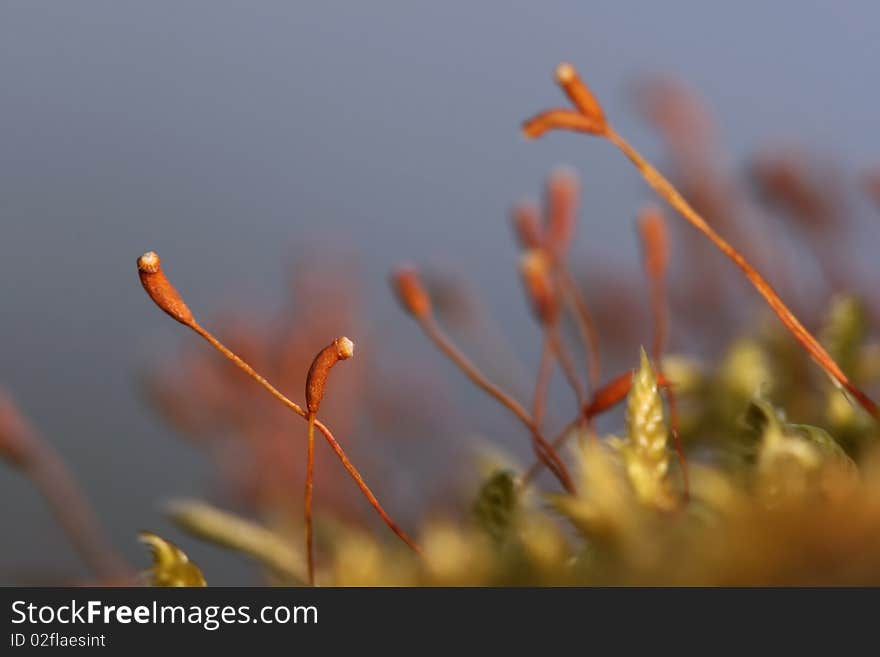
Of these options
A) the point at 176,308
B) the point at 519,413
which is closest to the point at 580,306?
the point at 519,413

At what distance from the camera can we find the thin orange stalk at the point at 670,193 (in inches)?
11.2

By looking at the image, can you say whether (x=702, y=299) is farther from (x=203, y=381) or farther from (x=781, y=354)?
(x=203, y=381)

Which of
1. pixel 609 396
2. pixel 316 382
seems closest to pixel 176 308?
pixel 316 382

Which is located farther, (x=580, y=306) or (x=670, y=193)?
(x=580, y=306)

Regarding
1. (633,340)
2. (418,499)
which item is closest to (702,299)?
(633,340)

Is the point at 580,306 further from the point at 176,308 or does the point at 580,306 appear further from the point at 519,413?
the point at 176,308

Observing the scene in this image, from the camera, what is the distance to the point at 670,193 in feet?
0.98

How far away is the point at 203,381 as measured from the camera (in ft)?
2.87

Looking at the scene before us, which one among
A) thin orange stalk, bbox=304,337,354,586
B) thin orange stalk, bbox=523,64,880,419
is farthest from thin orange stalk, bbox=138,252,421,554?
thin orange stalk, bbox=523,64,880,419

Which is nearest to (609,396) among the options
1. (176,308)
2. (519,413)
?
(519,413)

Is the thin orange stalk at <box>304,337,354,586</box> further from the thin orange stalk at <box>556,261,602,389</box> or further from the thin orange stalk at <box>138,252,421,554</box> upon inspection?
the thin orange stalk at <box>556,261,602,389</box>

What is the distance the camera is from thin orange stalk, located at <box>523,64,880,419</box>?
11.2 inches
